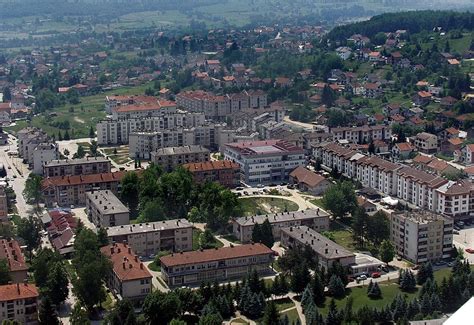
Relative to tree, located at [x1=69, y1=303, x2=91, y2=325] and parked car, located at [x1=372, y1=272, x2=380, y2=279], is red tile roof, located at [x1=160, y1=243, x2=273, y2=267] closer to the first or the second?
parked car, located at [x1=372, y1=272, x2=380, y2=279]

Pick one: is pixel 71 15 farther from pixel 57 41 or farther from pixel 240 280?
pixel 240 280

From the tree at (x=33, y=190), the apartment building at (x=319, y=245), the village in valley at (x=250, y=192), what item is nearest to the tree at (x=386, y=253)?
the village in valley at (x=250, y=192)

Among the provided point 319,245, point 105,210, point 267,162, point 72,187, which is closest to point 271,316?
point 319,245

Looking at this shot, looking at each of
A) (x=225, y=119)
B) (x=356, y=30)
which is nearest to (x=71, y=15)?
(x=356, y=30)

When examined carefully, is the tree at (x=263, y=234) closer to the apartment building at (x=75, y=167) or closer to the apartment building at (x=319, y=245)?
the apartment building at (x=319, y=245)

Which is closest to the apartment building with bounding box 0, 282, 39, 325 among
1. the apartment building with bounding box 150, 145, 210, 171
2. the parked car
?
the parked car

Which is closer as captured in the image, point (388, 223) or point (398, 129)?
point (388, 223)

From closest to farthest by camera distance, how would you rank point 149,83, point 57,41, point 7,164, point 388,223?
point 388,223 → point 7,164 → point 149,83 → point 57,41
